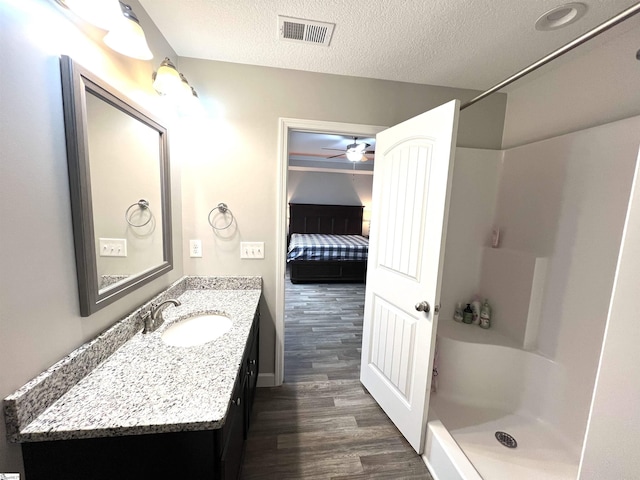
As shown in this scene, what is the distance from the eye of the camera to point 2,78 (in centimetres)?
67

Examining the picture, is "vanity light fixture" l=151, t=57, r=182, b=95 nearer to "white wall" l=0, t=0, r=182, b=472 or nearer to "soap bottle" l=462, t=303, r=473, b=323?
"white wall" l=0, t=0, r=182, b=472

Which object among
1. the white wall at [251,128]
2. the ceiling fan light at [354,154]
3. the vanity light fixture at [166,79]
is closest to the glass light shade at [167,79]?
the vanity light fixture at [166,79]

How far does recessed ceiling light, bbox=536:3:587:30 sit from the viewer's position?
1.18 metres

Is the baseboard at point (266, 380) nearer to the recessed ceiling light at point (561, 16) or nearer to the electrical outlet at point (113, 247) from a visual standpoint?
the electrical outlet at point (113, 247)

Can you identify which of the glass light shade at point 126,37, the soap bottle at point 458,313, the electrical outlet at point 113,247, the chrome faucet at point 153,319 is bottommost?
the soap bottle at point 458,313

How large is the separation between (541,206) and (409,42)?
1396 millimetres

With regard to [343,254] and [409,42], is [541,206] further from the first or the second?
[343,254]

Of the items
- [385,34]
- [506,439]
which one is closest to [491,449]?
[506,439]

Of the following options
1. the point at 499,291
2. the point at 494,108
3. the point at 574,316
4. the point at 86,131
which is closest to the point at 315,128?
the point at 86,131

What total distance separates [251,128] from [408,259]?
1.42m

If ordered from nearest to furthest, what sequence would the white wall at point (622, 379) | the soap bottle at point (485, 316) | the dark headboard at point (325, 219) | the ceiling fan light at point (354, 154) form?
the white wall at point (622, 379) < the soap bottle at point (485, 316) < the ceiling fan light at point (354, 154) < the dark headboard at point (325, 219)

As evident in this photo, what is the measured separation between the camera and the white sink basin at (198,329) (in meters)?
1.39

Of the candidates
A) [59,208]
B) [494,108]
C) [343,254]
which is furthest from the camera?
[343,254]

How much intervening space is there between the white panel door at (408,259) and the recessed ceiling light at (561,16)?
604 mm
